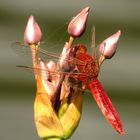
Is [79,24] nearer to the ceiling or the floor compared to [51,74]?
nearer to the ceiling

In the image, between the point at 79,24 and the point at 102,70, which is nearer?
the point at 79,24

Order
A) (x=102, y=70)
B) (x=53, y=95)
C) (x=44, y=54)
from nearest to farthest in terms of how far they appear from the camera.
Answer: (x=53, y=95) → (x=44, y=54) → (x=102, y=70)

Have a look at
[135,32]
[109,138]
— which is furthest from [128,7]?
[109,138]

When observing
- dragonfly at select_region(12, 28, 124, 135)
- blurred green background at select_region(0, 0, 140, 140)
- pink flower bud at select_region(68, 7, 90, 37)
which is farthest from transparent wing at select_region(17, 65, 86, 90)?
blurred green background at select_region(0, 0, 140, 140)

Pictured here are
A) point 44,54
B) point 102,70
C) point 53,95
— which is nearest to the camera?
point 53,95

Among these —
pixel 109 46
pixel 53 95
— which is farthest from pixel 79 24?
pixel 53 95

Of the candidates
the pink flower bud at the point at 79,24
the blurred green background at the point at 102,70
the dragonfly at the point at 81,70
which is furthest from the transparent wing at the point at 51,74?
the blurred green background at the point at 102,70

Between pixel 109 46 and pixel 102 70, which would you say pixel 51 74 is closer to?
pixel 109 46
